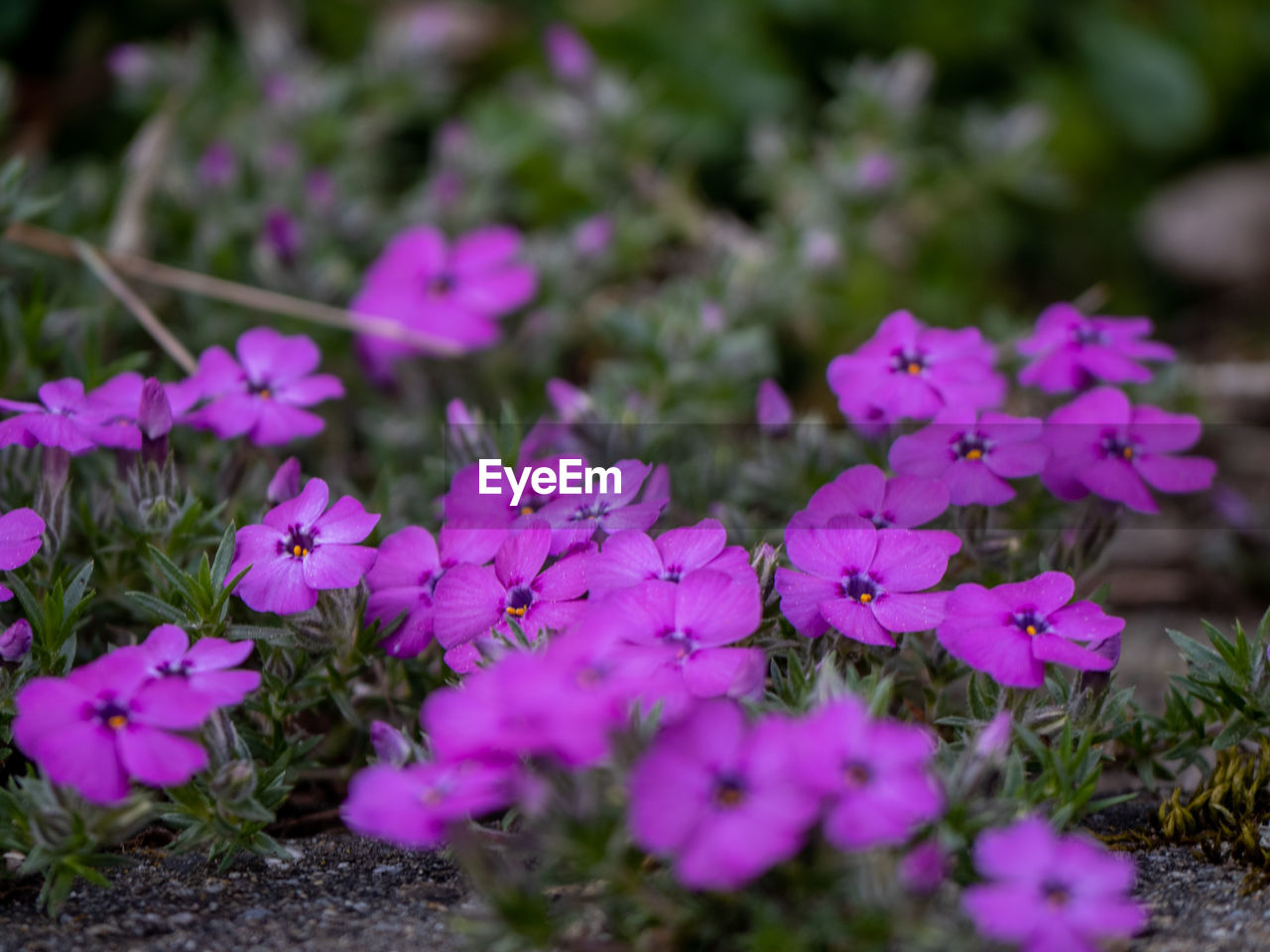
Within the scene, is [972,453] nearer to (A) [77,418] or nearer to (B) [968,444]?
(B) [968,444]

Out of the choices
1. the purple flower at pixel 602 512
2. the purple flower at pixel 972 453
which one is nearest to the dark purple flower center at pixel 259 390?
the purple flower at pixel 602 512

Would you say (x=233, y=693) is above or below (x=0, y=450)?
below

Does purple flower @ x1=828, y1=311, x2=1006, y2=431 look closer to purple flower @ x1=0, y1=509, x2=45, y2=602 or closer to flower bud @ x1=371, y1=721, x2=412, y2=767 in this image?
flower bud @ x1=371, y1=721, x2=412, y2=767

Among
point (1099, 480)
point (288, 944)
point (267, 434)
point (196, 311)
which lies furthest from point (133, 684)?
point (196, 311)

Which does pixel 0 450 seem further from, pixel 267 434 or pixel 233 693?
pixel 233 693

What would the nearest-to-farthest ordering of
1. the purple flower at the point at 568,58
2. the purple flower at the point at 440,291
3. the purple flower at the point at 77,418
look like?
1. the purple flower at the point at 77,418
2. the purple flower at the point at 440,291
3. the purple flower at the point at 568,58

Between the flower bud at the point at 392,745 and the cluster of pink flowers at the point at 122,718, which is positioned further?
the flower bud at the point at 392,745

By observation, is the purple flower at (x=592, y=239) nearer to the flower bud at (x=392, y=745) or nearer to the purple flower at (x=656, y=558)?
the purple flower at (x=656, y=558)
